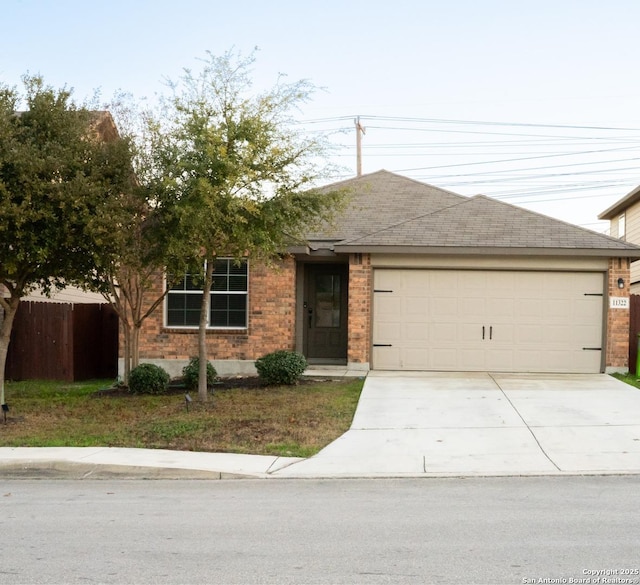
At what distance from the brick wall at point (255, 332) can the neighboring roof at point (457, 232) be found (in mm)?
1207

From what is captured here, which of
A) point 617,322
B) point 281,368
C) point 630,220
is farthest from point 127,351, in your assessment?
point 630,220

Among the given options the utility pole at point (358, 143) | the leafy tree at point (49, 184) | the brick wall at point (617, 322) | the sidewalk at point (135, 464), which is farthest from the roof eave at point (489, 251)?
the utility pole at point (358, 143)

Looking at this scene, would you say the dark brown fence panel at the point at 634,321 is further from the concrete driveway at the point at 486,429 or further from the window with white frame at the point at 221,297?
the window with white frame at the point at 221,297

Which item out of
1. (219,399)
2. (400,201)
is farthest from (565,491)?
(400,201)

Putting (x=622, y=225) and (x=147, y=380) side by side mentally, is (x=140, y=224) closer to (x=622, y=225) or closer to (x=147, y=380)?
(x=147, y=380)

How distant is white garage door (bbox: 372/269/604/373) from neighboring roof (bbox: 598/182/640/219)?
10734mm

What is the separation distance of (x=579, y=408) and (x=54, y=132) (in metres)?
9.19

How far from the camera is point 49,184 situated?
1115cm

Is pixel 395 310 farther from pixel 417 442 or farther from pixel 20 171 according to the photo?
pixel 20 171

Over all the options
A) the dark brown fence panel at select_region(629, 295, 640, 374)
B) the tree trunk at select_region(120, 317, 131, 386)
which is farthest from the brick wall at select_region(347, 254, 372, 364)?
the dark brown fence panel at select_region(629, 295, 640, 374)

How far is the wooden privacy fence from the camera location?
18250 mm

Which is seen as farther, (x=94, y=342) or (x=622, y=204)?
(x=622, y=204)

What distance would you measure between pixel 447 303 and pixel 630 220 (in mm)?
14136

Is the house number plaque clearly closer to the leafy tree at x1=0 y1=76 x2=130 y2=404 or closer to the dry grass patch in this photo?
the dry grass patch
